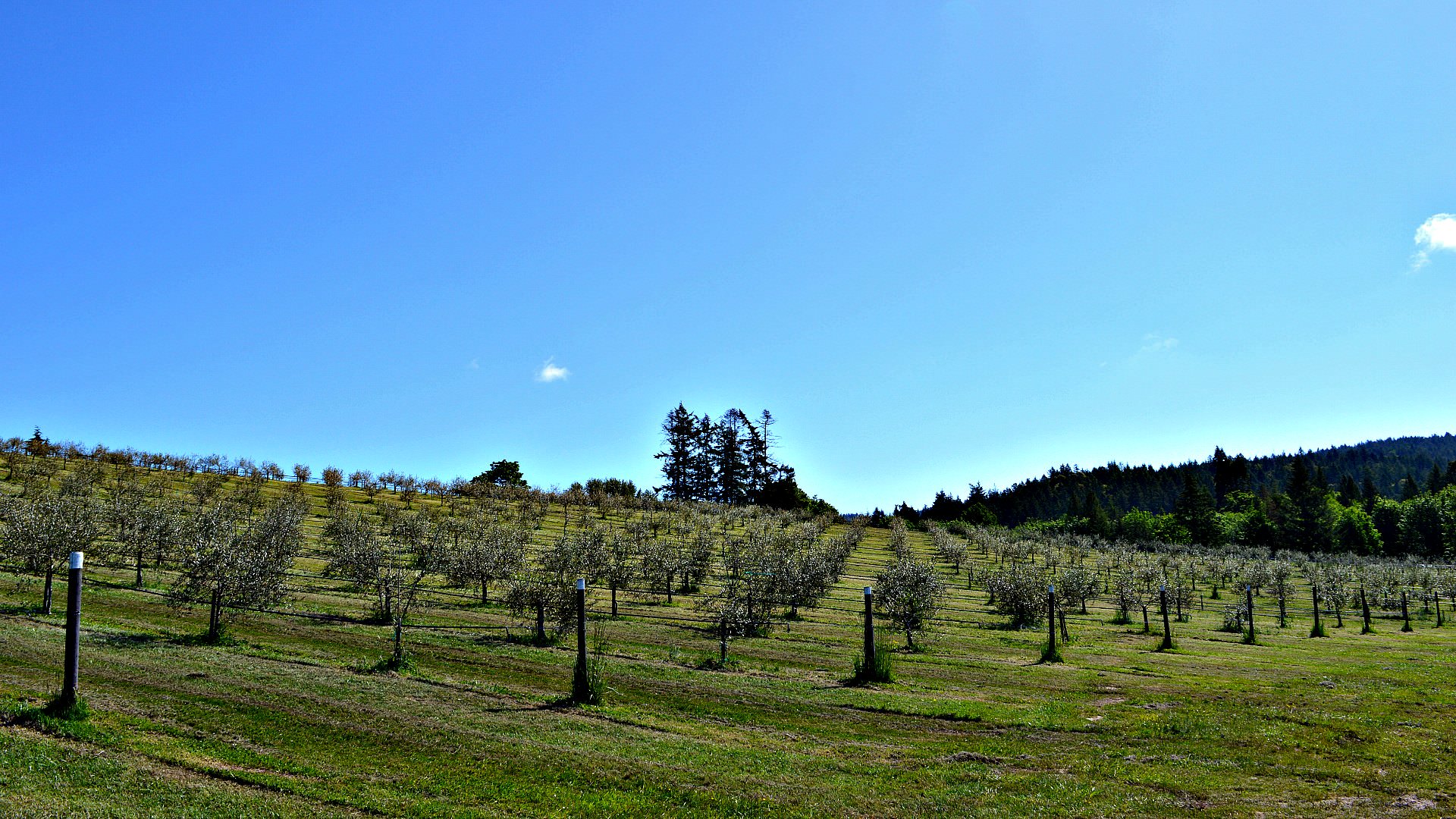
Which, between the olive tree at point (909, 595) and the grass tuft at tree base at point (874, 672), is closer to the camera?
the grass tuft at tree base at point (874, 672)

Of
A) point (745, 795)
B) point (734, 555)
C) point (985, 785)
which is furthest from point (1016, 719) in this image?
point (734, 555)

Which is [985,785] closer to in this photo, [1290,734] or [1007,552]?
[1290,734]

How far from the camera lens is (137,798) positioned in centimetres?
1009

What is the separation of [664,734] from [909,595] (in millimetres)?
23916

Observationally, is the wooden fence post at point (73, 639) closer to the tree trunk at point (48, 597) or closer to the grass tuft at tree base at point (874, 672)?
the grass tuft at tree base at point (874, 672)

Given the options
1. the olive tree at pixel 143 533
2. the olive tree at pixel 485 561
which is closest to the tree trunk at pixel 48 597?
the olive tree at pixel 143 533

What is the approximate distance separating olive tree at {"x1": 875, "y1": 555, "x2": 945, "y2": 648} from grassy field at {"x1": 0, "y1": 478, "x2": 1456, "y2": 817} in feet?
19.6

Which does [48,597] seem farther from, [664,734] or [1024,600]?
[1024,600]

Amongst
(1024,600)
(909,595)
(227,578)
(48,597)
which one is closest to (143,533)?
(48,597)

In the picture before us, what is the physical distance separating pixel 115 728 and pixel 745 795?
1126 centimetres

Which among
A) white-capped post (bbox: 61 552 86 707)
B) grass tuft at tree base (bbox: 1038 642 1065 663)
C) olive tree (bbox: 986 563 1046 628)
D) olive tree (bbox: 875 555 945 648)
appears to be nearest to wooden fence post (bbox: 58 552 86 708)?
white-capped post (bbox: 61 552 86 707)

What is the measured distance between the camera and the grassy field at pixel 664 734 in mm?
11242

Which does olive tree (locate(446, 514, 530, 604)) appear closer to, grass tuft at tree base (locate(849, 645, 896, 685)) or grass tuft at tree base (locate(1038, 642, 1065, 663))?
grass tuft at tree base (locate(849, 645, 896, 685))

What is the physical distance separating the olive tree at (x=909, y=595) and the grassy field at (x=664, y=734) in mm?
5982
